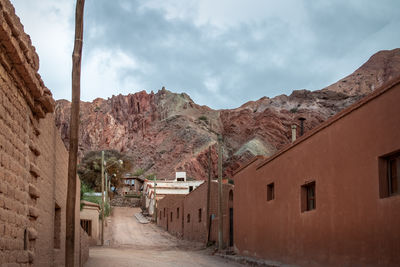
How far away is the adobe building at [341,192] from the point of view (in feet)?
36.8

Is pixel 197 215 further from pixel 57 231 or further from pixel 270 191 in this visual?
pixel 57 231

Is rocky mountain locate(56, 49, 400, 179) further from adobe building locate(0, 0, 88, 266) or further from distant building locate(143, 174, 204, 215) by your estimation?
adobe building locate(0, 0, 88, 266)

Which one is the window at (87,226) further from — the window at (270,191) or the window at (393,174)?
the window at (393,174)

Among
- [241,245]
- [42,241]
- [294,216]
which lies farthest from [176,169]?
[42,241]

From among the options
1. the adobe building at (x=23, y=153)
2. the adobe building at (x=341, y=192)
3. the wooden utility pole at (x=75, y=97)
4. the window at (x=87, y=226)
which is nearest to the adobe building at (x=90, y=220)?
the window at (x=87, y=226)

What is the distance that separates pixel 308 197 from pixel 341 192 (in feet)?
10.1

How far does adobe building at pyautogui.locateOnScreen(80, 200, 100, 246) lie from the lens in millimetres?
30266

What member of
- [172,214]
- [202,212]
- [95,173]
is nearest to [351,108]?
[202,212]

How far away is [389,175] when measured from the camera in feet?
37.7

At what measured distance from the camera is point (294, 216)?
17.1 m

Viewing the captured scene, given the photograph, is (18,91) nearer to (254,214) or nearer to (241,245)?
(254,214)

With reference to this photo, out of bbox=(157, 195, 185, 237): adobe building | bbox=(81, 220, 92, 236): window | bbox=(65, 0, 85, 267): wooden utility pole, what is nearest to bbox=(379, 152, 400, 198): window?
bbox=(65, 0, 85, 267): wooden utility pole

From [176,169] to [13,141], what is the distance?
8368 centimetres

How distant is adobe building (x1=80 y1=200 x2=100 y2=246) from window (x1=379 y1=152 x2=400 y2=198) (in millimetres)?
21358
